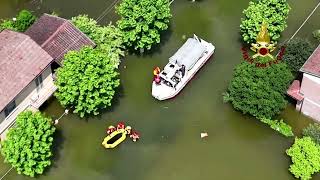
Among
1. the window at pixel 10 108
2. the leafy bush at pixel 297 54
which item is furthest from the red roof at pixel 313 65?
the window at pixel 10 108

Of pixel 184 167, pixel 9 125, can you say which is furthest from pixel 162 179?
pixel 9 125

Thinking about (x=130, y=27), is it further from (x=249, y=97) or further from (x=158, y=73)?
(x=249, y=97)

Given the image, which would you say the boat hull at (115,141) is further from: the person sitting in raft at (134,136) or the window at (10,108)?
the window at (10,108)

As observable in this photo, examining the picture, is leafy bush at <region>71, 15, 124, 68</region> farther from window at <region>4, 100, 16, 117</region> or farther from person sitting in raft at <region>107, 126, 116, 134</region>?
window at <region>4, 100, 16, 117</region>

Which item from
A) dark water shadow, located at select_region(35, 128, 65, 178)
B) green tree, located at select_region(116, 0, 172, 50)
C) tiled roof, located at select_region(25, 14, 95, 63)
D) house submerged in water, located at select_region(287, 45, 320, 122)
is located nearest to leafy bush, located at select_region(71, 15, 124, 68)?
green tree, located at select_region(116, 0, 172, 50)

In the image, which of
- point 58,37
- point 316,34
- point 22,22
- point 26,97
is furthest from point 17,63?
point 316,34

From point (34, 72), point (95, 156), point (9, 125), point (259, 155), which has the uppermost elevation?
point (34, 72)
